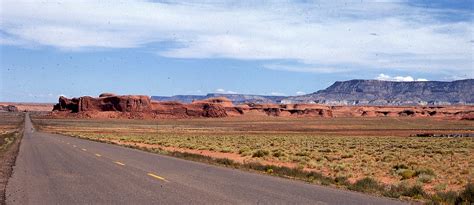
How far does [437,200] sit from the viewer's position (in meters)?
12.2

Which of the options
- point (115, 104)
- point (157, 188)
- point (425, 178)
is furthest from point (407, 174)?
point (115, 104)

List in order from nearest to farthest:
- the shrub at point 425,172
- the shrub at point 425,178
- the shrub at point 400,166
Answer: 1. the shrub at point 425,178
2. the shrub at point 425,172
3. the shrub at point 400,166

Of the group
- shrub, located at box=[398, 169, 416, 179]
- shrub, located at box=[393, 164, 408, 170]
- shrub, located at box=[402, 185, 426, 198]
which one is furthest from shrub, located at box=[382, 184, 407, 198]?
shrub, located at box=[393, 164, 408, 170]

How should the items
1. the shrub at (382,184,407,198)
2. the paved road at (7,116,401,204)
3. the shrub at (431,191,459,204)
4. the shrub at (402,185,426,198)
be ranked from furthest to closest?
the shrub at (402,185,426,198) → the shrub at (382,184,407,198) → the shrub at (431,191,459,204) → the paved road at (7,116,401,204)

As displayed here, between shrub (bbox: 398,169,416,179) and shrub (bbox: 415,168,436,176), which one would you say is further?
shrub (bbox: 415,168,436,176)

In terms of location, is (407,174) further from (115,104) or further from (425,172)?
(115,104)

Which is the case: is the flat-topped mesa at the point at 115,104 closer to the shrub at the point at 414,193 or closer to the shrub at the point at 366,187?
the shrub at the point at 366,187

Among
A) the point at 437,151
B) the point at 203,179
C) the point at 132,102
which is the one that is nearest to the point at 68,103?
the point at 132,102

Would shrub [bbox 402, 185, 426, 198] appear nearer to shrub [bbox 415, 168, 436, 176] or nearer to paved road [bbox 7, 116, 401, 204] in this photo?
paved road [bbox 7, 116, 401, 204]

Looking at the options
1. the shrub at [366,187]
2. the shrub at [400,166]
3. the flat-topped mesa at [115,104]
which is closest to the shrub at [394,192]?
the shrub at [366,187]

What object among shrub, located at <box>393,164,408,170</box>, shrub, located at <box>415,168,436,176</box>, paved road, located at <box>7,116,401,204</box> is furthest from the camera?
shrub, located at <box>393,164,408,170</box>

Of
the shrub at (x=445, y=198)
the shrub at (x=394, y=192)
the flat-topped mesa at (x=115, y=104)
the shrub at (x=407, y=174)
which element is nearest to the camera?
the shrub at (x=445, y=198)

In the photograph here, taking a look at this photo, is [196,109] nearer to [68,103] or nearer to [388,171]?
[68,103]

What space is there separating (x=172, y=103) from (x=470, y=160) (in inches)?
6423
